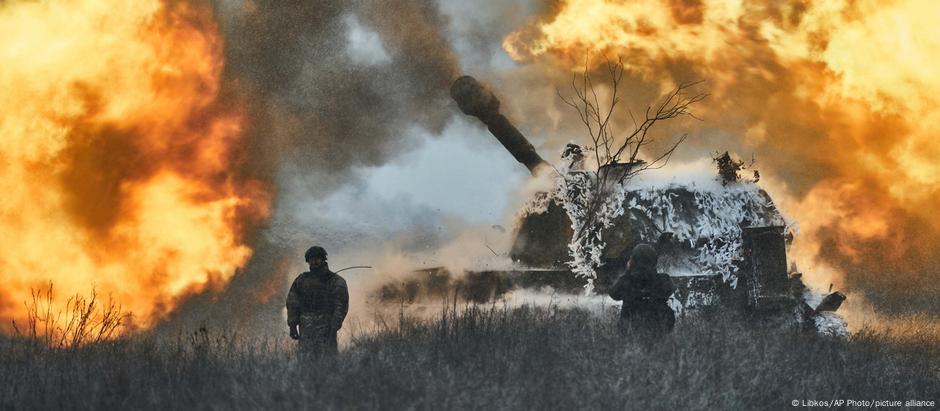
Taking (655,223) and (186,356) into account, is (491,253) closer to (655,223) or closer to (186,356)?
(655,223)

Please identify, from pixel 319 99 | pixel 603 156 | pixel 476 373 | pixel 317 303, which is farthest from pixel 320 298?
pixel 319 99

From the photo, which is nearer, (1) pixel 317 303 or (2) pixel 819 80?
(1) pixel 317 303

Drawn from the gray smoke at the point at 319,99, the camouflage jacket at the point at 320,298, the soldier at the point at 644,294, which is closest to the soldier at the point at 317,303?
the camouflage jacket at the point at 320,298

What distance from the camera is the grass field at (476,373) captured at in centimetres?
711

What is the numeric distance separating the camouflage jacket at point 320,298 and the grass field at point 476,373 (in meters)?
0.44

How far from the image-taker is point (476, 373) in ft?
25.9

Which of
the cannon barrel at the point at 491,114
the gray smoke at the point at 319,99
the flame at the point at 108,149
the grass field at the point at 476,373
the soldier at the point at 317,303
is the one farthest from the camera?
the gray smoke at the point at 319,99

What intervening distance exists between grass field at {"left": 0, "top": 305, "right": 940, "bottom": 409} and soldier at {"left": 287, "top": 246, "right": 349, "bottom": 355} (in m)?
0.35

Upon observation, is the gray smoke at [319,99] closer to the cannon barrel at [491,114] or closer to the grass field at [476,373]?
the cannon barrel at [491,114]

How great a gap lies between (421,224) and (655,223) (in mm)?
6461

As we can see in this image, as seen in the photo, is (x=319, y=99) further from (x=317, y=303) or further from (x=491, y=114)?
(x=317, y=303)

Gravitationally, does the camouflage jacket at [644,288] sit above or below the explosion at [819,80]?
below

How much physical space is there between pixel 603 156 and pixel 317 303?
748 centimetres

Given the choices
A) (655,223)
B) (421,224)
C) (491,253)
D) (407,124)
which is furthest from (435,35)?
(655,223)
